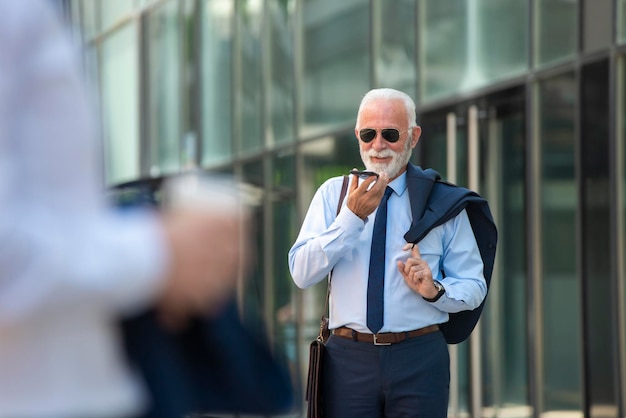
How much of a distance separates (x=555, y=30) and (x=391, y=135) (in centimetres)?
385

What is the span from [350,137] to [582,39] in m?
3.68

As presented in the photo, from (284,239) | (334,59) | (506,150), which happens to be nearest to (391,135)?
(506,150)

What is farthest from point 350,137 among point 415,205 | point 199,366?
point 199,366

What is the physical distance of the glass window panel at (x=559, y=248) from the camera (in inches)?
308

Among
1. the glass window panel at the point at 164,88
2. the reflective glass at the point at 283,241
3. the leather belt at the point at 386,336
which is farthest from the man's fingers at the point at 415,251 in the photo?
the glass window panel at the point at 164,88

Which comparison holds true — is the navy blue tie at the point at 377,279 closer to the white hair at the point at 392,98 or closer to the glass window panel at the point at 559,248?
the white hair at the point at 392,98

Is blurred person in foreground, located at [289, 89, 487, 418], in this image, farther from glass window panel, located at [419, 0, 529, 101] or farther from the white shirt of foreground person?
glass window panel, located at [419, 0, 529, 101]

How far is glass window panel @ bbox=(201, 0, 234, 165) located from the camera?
15.9m

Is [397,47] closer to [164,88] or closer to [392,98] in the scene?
[392,98]

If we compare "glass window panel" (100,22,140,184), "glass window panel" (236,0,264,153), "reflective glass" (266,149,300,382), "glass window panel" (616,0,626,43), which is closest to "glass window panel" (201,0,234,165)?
"glass window panel" (236,0,264,153)

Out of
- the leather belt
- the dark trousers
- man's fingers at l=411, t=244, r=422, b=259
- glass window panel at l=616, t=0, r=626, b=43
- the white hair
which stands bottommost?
the dark trousers

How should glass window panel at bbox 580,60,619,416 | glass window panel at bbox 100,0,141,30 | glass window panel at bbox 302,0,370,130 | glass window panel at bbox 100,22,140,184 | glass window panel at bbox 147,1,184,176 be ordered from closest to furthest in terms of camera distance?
1. glass window panel at bbox 580,60,619,416
2. glass window panel at bbox 302,0,370,130
3. glass window panel at bbox 147,1,184,176
4. glass window panel at bbox 100,22,140,184
5. glass window panel at bbox 100,0,141,30

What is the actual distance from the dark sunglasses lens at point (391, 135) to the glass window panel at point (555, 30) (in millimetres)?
3596

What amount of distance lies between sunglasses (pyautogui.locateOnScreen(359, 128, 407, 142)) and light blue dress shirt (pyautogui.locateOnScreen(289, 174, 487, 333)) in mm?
180
